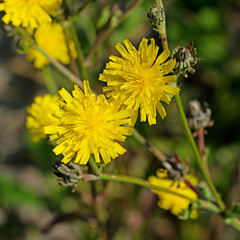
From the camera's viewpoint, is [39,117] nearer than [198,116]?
No

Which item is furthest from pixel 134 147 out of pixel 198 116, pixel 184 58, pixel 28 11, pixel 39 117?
pixel 184 58

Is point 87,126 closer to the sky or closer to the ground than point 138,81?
closer to the ground

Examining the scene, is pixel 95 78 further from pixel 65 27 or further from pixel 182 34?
pixel 65 27

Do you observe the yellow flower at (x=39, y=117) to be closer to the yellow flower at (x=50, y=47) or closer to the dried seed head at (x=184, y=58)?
the yellow flower at (x=50, y=47)

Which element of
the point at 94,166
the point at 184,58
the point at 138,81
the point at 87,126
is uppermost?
the point at 184,58

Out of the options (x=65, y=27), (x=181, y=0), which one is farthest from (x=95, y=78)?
(x=65, y=27)

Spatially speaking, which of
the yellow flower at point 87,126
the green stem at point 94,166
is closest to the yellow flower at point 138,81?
the yellow flower at point 87,126

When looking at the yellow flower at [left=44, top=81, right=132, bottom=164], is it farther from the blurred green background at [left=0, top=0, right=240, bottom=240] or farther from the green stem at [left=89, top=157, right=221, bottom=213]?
the blurred green background at [left=0, top=0, right=240, bottom=240]

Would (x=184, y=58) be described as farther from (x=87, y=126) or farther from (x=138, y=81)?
(x=87, y=126)
